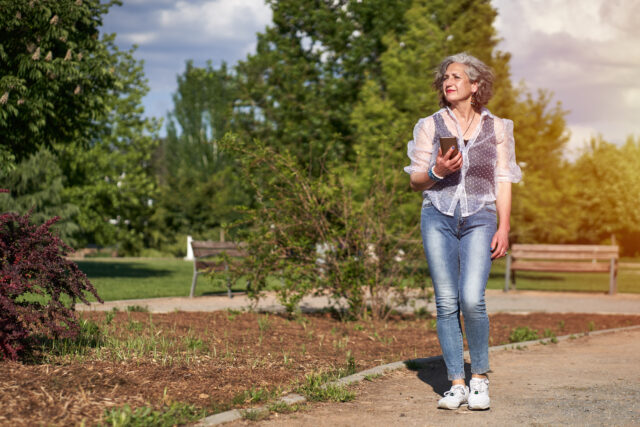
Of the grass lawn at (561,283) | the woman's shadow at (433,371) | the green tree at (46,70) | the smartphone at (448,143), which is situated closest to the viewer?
the smartphone at (448,143)

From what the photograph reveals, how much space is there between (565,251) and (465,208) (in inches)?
513

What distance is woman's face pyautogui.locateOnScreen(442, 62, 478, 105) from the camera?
184 inches

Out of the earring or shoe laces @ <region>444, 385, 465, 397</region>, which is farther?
the earring

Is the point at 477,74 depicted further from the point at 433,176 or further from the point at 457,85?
the point at 433,176

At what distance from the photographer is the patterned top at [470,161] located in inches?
180

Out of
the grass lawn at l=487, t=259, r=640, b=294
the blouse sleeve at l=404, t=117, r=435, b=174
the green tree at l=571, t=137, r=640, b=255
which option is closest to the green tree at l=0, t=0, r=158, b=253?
the blouse sleeve at l=404, t=117, r=435, b=174

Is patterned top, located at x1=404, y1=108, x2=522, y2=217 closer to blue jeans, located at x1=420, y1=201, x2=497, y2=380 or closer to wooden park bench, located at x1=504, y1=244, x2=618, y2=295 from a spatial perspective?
blue jeans, located at x1=420, y1=201, x2=497, y2=380

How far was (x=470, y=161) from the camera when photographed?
15.2 feet

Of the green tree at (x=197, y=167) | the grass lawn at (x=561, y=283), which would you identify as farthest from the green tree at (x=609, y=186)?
the green tree at (x=197, y=167)

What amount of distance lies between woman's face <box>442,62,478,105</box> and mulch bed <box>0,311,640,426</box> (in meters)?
2.20

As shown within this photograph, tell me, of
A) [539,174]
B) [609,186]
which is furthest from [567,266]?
[609,186]

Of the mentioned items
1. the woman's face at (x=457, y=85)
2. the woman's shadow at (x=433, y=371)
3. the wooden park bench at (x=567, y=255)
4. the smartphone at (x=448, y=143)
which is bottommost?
the woman's shadow at (x=433, y=371)

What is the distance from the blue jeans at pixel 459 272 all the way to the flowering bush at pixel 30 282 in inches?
97.2

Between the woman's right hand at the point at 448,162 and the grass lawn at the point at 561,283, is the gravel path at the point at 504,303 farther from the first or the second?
the woman's right hand at the point at 448,162
